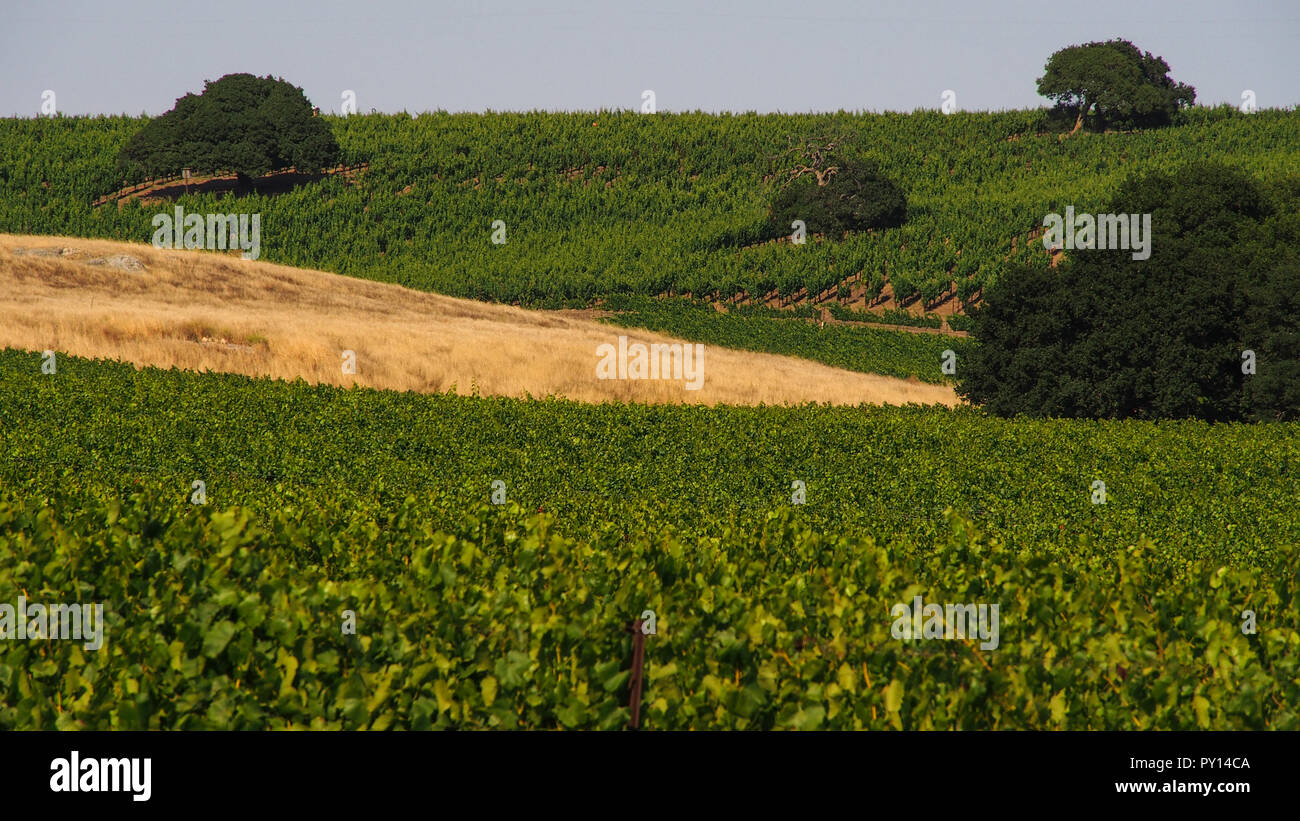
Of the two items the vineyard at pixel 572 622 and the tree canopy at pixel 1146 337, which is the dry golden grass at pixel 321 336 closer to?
the tree canopy at pixel 1146 337

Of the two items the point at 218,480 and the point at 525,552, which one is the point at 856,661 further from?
the point at 218,480

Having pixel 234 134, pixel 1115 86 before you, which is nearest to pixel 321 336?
pixel 234 134

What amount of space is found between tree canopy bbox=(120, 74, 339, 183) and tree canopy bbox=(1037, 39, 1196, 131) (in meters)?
85.6

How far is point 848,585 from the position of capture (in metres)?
8.94

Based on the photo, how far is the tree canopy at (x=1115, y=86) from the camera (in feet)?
408

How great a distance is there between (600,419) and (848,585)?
18.9 meters

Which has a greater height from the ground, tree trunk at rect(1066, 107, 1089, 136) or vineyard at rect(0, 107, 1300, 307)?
tree trunk at rect(1066, 107, 1089, 136)

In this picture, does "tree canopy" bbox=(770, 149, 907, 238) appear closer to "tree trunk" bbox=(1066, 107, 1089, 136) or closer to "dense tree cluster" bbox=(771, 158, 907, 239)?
"dense tree cluster" bbox=(771, 158, 907, 239)

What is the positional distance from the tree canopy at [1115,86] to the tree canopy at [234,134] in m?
85.6

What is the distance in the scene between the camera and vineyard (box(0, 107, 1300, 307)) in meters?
77.6
